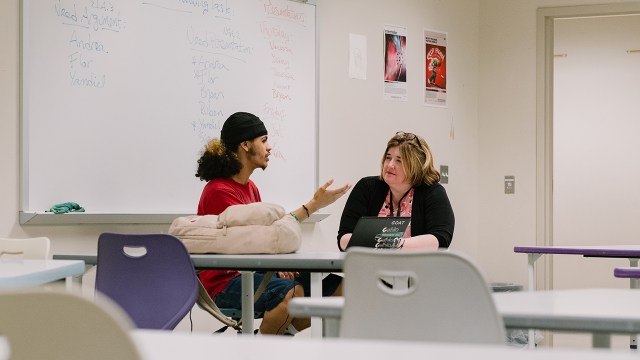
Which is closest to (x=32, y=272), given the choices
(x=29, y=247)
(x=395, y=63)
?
(x=29, y=247)

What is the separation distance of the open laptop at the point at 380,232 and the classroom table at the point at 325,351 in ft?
6.90

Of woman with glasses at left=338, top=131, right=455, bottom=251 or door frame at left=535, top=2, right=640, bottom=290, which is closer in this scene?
woman with glasses at left=338, top=131, right=455, bottom=251

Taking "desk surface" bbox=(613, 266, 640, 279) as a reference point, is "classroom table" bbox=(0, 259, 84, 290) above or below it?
above

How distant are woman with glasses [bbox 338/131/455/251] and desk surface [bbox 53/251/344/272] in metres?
0.95

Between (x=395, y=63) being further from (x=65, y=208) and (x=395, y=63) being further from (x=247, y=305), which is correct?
(x=247, y=305)

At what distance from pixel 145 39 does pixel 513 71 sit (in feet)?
11.1

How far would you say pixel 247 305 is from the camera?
11.4 ft

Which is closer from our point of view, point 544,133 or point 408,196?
point 408,196

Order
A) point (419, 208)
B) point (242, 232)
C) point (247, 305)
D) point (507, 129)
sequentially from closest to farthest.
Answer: point (242, 232), point (247, 305), point (419, 208), point (507, 129)

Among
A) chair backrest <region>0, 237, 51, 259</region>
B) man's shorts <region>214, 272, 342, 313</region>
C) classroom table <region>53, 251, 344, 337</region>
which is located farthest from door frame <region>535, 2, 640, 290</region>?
chair backrest <region>0, 237, 51, 259</region>

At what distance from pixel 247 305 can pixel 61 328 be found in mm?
2640

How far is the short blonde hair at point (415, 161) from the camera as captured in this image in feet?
13.3

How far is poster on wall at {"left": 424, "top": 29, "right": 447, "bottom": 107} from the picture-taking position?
255 inches

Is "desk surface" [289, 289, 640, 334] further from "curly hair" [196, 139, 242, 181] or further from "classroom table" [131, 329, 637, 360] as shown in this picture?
"curly hair" [196, 139, 242, 181]
